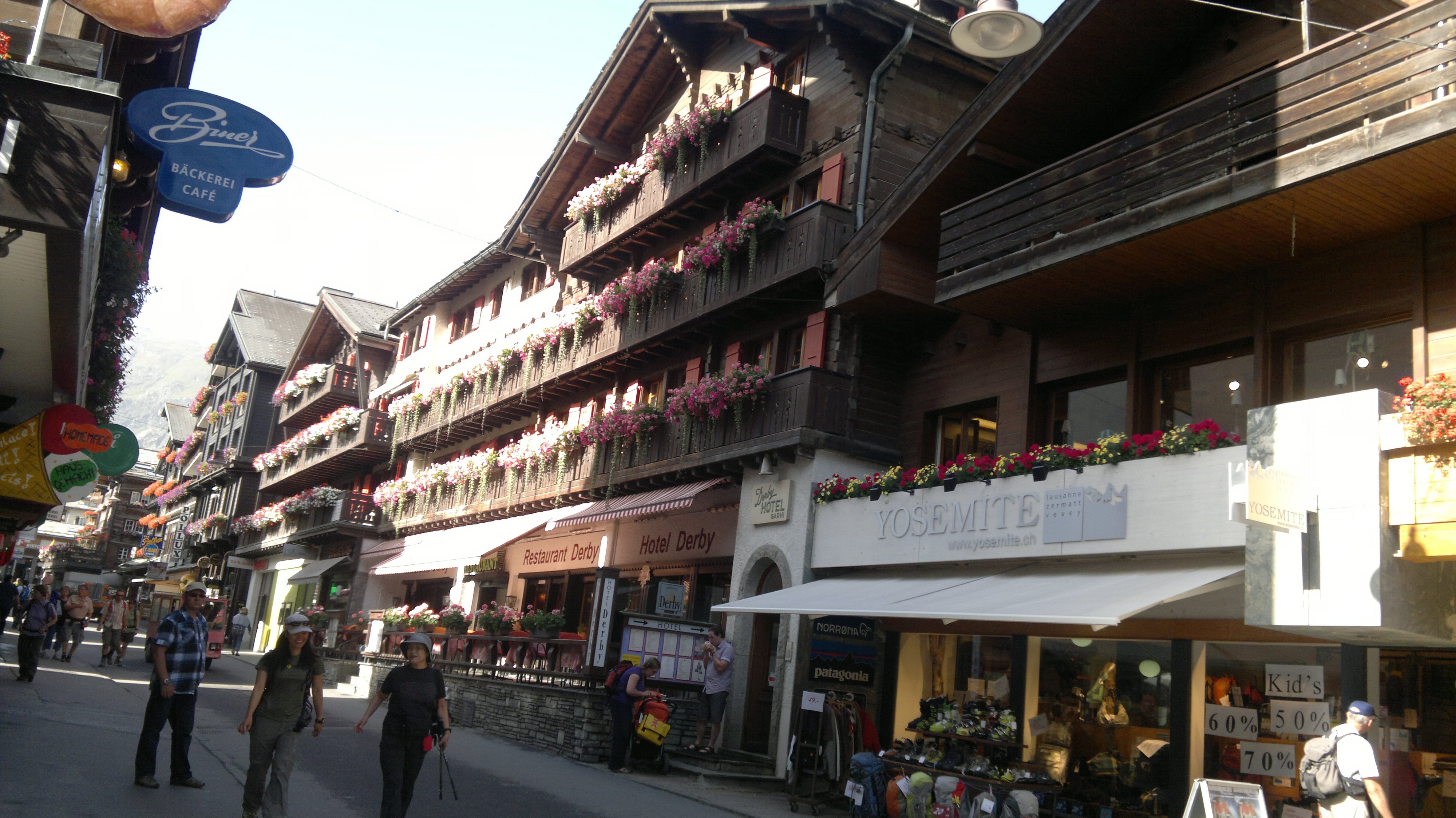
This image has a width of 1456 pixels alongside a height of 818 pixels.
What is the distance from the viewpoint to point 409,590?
1401 inches

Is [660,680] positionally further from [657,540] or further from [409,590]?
[409,590]

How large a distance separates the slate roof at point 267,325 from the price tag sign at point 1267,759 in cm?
5429

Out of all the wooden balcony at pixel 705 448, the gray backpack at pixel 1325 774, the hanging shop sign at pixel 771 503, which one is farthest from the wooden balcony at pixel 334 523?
the gray backpack at pixel 1325 774

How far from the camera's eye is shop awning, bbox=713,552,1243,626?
10.3 meters

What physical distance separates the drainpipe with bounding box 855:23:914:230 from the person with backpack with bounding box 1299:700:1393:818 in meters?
11.3

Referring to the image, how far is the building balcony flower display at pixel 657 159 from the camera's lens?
21797 millimetres

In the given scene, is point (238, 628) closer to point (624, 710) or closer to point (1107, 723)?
point (624, 710)

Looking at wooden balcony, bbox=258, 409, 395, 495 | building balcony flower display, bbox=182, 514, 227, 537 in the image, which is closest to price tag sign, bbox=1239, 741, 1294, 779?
wooden balcony, bbox=258, 409, 395, 495

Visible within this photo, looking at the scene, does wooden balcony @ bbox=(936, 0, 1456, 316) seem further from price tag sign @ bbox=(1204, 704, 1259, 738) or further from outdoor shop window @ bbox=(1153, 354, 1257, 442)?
price tag sign @ bbox=(1204, 704, 1259, 738)

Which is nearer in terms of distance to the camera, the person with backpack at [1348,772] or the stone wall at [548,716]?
the person with backpack at [1348,772]

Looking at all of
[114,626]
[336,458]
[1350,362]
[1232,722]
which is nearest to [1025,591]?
[1232,722]

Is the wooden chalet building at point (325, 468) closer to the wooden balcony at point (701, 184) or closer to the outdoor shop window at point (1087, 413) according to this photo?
the wooden balcony at point (701, 184)

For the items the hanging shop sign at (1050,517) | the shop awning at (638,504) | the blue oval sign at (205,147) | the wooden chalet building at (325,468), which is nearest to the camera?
the blue oval sign at (205,147)

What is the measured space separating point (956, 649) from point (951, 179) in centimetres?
641
